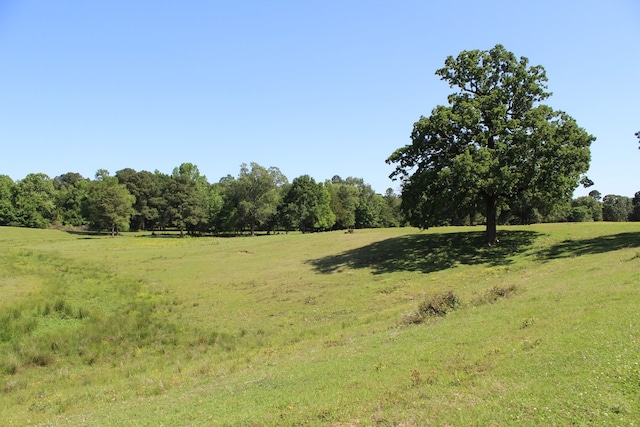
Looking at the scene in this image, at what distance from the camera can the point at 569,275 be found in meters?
20.3

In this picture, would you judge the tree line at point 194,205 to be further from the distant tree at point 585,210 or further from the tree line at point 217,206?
the distant tree at point 585,210

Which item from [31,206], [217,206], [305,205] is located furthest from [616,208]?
[31,206]

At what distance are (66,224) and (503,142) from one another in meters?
135

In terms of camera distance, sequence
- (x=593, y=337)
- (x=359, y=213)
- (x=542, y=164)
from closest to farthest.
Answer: (x=593, y=337)
(x=542, y=164)
(x=359, y=213)

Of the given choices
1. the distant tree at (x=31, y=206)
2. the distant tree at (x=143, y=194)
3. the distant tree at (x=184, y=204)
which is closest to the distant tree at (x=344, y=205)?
the distant tree at (x=184, y=204)

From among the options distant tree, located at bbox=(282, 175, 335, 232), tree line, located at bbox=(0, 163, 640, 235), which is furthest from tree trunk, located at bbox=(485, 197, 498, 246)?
distant tree, located at bbox=(282, 175, 335, 232)

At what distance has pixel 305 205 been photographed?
9694 cm

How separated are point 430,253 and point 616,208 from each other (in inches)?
4839

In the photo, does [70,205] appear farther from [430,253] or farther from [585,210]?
[585,210]

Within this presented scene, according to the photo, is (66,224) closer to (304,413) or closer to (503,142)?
(503,142)

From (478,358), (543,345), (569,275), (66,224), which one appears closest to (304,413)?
(478,358)

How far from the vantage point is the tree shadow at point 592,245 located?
28406 mm

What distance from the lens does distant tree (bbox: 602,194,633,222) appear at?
123 meters

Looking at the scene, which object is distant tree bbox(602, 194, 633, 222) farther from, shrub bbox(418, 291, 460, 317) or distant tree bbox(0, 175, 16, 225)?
distant tree bbox(0, 175, 16, 225)
